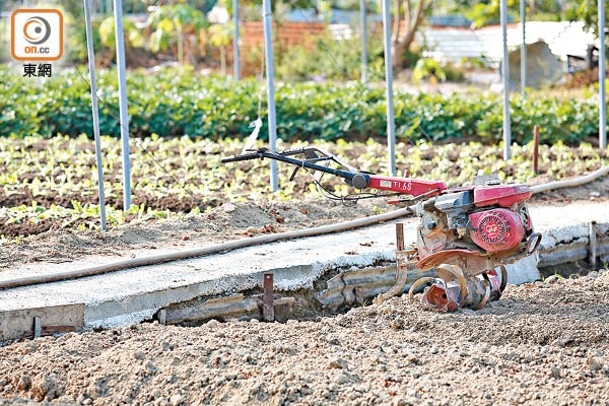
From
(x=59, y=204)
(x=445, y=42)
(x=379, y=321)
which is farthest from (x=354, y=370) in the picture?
(x=445, y=42)


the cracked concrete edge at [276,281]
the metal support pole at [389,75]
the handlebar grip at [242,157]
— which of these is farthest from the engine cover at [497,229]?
the metal support pole at [389,75]

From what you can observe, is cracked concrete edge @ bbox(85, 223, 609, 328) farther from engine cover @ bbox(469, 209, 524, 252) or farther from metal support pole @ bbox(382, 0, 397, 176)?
metal support pole @ bbox(382, 0, 397, 176)

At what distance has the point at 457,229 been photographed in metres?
5.85

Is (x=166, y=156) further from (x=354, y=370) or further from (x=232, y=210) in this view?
(x=354, y=370)

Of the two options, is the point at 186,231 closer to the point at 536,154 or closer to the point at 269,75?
the point at 269,75

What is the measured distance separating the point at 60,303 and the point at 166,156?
5861mm

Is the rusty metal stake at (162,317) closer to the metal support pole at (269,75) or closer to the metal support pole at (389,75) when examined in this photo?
the metal support pole at (269,75)

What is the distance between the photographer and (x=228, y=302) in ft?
20.7

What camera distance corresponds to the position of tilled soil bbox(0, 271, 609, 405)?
4512 millimetres

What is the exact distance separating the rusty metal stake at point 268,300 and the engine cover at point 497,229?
137cm

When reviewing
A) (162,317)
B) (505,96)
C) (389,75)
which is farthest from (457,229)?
(505,96)

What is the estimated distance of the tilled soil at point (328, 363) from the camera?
178 inches

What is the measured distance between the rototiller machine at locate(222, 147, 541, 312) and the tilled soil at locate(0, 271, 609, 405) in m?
0.30

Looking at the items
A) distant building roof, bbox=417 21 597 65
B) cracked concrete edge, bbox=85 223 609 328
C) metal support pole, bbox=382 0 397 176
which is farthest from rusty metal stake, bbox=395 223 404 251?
distant building roof, bbox=417 21 597 65
